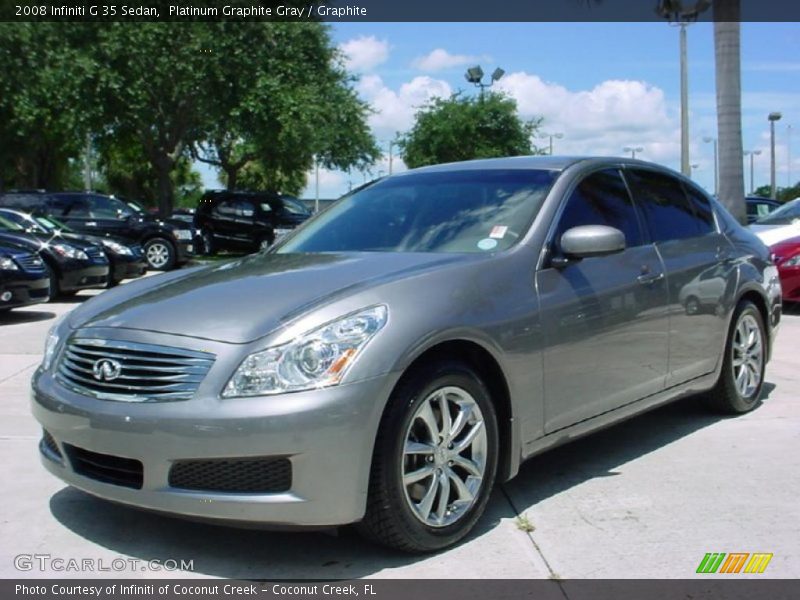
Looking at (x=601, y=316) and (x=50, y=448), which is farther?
(x=601, y=316)

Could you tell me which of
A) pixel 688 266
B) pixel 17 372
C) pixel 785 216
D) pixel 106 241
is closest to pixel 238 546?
pixel 688 266

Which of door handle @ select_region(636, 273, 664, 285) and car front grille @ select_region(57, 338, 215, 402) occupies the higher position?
door handle @ select_region(636, 273, 664, 285)

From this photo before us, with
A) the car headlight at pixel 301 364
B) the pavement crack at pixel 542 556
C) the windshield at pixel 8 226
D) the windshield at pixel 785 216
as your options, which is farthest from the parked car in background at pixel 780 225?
the windshield at pixel 8 226

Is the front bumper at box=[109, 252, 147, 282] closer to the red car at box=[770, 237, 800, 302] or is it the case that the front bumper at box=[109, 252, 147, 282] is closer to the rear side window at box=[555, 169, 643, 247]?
the red car at box=[770, 237, 800, 302]

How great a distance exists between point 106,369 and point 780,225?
11.3 metres

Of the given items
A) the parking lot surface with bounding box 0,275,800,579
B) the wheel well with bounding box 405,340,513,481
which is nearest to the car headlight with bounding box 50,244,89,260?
the parking lot surface with bounding box 0,275,800,579

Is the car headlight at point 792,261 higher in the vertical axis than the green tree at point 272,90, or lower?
lower

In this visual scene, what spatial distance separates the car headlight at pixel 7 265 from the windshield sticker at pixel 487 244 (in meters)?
7.89

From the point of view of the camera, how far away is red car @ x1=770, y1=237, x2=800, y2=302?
11156mm

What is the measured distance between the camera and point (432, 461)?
3686mm

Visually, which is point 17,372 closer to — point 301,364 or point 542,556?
point 301,364

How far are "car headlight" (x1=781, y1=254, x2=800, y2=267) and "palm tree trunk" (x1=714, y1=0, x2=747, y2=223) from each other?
3369 mm

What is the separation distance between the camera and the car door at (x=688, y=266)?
5152 mm

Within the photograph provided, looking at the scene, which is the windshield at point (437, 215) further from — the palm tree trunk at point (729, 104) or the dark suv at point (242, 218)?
the dark suv at point (242, 218)
